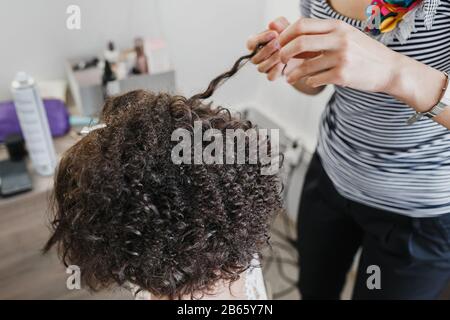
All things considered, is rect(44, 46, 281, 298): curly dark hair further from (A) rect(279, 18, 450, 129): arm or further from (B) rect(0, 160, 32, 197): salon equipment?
(B) rect(0, 160, 32, 197): salon equipment

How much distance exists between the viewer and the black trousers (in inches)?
33.0

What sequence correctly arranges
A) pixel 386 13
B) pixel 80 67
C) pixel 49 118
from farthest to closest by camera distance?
1. pixel 80 67
2. pixel 49 118
3. pixel 386 13

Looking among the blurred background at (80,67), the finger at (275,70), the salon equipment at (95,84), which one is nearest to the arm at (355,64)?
the finger at (275,70)

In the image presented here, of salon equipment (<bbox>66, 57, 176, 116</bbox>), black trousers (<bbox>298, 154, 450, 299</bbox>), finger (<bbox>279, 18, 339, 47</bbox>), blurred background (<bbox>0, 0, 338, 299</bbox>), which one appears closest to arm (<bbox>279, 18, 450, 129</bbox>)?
finger (<bbox>279, 18, 339, 47</bbox>)

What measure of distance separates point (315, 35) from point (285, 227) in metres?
1.53

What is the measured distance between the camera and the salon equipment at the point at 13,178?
0.96m

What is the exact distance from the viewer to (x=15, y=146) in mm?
1032

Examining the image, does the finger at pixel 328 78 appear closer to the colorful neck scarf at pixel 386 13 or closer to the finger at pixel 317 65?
the finger at pixel 317 65

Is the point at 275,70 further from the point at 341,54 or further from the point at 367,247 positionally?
the point at 367,247

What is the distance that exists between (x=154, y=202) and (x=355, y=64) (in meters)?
0.33

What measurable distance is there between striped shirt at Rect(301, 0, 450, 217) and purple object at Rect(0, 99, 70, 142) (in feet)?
2.28

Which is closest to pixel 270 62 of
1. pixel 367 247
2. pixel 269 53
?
pixel 269 53
